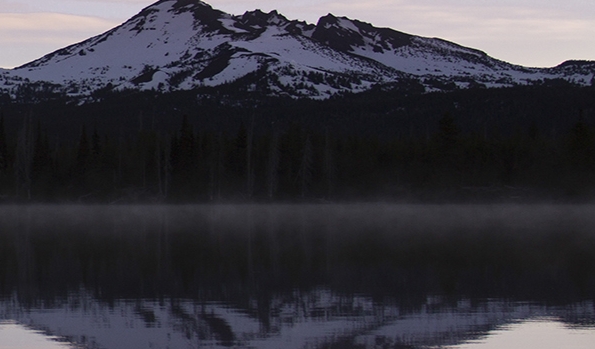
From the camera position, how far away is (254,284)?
25797mm

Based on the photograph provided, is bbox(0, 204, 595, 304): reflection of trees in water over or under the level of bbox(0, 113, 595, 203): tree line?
under

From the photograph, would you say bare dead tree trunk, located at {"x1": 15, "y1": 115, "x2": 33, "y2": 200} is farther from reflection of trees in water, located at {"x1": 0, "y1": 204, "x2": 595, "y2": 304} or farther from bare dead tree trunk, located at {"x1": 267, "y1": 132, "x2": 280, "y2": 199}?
reflection of trees in water, located at {"x1": 0, "y1": 204, "x2": 595, "y2": 304}

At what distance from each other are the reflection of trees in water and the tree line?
51.6m

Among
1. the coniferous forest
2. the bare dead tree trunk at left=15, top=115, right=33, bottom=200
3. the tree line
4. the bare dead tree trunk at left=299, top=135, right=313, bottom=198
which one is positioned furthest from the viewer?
the bare dead tree trunk at left=299, top=135, right=313, bottom=198

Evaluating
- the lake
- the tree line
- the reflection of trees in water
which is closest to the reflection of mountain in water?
the lake

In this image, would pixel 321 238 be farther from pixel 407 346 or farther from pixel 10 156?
pixel 10 156

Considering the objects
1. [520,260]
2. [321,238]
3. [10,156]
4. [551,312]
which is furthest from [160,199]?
[551,312]

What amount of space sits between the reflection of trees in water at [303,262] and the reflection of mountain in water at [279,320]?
1431 mm

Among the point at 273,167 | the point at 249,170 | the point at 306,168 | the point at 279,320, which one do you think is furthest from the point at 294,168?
the point at 279,320

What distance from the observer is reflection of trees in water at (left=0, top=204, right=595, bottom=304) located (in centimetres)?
2491

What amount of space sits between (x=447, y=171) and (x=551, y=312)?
8203 centimetres

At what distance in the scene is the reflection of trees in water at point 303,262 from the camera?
2491cm

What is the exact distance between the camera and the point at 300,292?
24109mm

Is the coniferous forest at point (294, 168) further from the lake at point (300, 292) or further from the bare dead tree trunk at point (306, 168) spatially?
the lake at point (300, 292)
